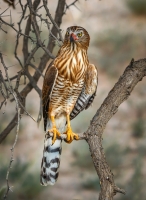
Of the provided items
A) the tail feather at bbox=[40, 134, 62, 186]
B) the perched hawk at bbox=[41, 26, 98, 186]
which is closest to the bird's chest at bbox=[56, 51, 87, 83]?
the perched hawk at bbox=[41, 26, 98, 186]

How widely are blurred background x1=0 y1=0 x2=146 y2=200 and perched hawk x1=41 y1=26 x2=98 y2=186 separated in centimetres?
81

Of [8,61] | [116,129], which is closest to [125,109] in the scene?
[116,129]

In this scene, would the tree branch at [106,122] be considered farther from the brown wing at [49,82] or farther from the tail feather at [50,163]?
the tail feather at [50,163]

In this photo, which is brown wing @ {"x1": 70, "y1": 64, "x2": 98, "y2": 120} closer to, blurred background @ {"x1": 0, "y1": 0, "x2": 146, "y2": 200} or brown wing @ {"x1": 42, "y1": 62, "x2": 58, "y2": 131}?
brown wing @ {"x1": 42, "y1": 62, "x2": 58, "y2": 131}

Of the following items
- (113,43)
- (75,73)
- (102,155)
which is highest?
(113,43)

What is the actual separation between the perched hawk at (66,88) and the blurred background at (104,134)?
0.81 m

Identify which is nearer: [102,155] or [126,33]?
[102,155]

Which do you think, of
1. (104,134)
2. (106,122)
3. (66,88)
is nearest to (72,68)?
(66,88)

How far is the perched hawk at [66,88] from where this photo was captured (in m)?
5.92

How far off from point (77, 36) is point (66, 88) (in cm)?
54

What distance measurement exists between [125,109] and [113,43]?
4486 millimetres

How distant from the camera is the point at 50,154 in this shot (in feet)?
20.5

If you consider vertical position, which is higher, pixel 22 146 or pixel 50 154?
pixel 22 146

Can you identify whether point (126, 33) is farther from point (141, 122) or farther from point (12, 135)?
point (12, 135)
